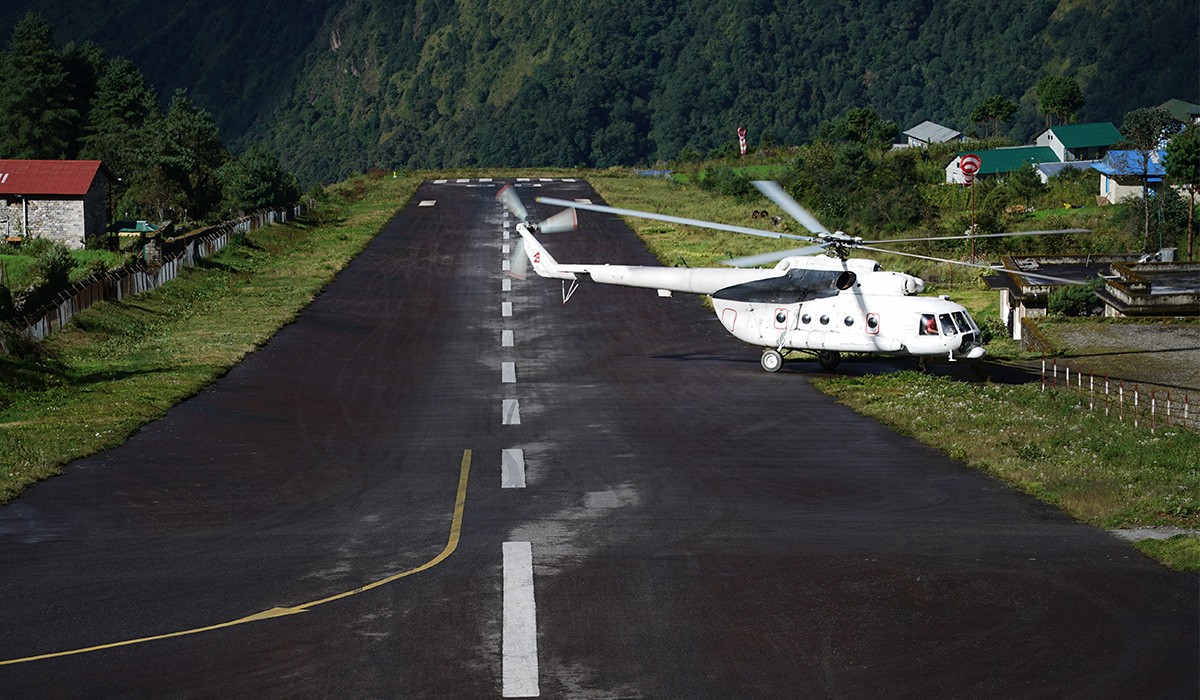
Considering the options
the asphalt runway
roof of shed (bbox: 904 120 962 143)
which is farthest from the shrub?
roof of shed (bbox: 904 120 962 143)

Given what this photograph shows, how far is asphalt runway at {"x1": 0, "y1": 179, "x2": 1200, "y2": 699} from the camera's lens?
591 inches

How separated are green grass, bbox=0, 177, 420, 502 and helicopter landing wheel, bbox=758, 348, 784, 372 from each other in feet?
49.3

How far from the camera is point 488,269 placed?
61.4 meters

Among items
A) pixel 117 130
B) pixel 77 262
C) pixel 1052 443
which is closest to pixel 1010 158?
pixel 77 262

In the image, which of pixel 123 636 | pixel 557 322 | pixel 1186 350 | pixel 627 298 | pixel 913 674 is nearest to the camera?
pixel 913 674

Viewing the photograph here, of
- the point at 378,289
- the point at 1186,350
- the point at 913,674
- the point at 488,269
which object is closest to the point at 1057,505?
the point at 913,674

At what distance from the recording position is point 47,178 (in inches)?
3076

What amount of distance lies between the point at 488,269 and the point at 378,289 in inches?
300

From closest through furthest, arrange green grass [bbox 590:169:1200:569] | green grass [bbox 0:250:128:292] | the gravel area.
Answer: green grass [bbox 590:169:1200:569], the gravel area, green grass [bbox 0:250:128:292]

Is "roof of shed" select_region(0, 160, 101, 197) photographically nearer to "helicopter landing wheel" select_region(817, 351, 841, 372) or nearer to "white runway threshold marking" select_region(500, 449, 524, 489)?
"helicopter landing wheel" select_region(817, 351, 841, 372)

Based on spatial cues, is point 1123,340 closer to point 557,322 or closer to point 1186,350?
point 1186,350

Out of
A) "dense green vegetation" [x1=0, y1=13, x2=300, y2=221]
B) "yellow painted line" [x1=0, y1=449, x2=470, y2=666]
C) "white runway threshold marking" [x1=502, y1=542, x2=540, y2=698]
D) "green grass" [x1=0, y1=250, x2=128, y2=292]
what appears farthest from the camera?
"dense green vegetation" [x1=0, y1=13, x2=300, y2=221]

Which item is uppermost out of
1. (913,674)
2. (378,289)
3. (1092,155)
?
(1092,155)

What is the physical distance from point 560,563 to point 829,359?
18.9 meters
